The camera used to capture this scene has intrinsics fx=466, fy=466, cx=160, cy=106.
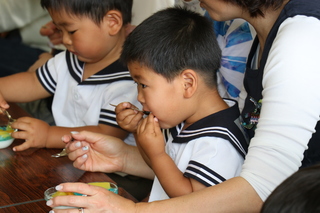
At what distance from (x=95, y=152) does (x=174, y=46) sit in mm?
440

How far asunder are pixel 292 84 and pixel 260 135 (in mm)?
128

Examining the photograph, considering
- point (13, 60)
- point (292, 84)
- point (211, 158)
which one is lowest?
point (13, 60)

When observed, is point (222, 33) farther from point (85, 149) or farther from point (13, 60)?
point (13, 60)

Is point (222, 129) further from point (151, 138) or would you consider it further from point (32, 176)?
point (32, 176)

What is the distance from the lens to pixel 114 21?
1.84 m

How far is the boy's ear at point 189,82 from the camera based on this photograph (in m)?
1.30

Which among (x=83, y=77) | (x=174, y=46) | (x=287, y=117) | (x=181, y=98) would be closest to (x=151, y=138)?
(x=181, y=98)

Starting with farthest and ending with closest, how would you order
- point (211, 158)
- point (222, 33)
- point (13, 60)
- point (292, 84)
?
point (13, 60) < point (222, 33) < point (211, 158) < point (292, 84)

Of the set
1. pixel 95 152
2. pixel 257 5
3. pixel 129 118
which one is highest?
pixel 257 5

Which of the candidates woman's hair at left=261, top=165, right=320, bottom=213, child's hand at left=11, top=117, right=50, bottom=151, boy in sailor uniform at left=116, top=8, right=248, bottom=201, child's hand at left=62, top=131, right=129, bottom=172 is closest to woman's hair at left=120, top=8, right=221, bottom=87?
boy in sailor uniform at left=116, top=8, right=248, bottom=201

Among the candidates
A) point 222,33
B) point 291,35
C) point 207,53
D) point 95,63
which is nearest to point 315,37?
point 291,35

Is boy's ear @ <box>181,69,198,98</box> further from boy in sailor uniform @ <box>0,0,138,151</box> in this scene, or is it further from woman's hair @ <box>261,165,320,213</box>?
woman's hair @ <box>261,165,320,213</box>

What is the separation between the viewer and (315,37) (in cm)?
101

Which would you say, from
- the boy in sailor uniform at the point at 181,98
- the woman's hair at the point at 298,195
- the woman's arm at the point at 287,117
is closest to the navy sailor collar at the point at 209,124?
the boy in sailor uniform at the point at 181,98
